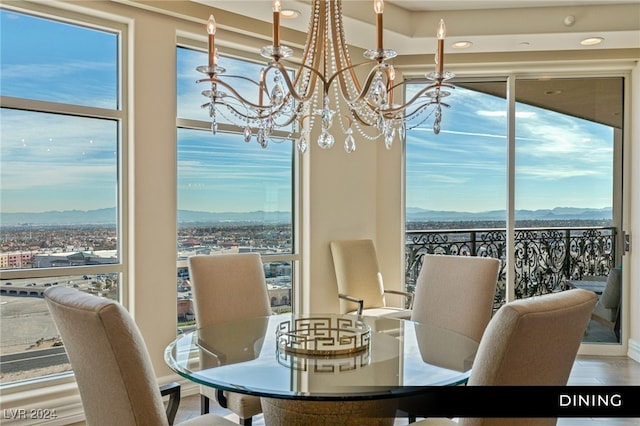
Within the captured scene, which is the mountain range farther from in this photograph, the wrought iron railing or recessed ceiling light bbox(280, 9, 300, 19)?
recessed ceiling light bbox(280, 9, 300, 19)

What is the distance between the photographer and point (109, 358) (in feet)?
4.50

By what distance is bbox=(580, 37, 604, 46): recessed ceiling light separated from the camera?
12.7ft

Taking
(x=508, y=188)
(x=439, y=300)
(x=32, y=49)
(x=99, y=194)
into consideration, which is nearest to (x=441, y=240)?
(x=508, y=188)

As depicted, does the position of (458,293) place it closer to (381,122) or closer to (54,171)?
(381,122)

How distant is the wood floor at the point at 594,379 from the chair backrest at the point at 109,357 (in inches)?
64.5

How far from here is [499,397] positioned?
4.75 ft

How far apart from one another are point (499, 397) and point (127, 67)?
298cm

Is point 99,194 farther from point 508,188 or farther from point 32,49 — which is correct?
point 508,188

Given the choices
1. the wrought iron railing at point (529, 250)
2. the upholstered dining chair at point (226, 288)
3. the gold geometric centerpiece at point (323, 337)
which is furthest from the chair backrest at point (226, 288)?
the wrought iron railing at point (529, 250)

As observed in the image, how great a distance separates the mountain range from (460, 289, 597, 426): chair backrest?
2.63 m

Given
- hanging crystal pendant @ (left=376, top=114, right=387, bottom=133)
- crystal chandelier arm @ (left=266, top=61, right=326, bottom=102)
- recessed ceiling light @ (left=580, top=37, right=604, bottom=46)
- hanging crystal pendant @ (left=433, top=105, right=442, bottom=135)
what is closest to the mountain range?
recessed ceiling light @ (left=580, top=37, right=604, bottom=46)

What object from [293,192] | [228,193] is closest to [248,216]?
[228,193]

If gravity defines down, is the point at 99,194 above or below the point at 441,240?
above

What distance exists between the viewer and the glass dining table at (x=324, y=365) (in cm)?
158
